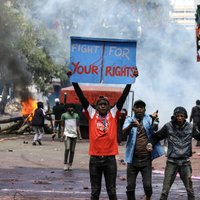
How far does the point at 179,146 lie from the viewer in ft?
28.2

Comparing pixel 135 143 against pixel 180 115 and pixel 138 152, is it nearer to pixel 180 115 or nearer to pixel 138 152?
pixel 138 152

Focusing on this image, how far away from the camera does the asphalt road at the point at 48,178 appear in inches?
408

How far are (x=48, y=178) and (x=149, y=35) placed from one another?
29.1 meters

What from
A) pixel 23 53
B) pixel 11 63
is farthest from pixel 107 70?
pixel 23 53

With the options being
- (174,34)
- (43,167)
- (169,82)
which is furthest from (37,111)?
(169,82)

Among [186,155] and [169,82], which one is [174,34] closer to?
[169,82]

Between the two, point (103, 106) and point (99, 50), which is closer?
point (103, 106)

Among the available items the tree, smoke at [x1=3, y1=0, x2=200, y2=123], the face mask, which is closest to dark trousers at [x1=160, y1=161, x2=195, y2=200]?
the face mask

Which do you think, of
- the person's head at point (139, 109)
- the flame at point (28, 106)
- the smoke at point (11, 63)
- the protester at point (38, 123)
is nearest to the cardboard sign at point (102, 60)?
the person's head at point (139, 109)

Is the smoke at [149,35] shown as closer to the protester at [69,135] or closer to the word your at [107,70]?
the protester at [69,135]

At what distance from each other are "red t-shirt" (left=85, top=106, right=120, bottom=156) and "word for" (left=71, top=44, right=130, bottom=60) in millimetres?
1401

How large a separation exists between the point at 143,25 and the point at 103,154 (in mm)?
31142

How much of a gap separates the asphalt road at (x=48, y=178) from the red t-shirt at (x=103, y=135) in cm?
192

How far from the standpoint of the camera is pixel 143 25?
127ft
